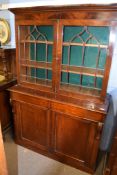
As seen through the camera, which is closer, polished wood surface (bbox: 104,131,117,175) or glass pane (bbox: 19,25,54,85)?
polished wood surface (bbox: 104,131,117,175)

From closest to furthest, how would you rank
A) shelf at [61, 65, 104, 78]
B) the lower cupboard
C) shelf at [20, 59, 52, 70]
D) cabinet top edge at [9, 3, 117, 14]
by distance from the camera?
1. cabinet top edge at [9, 3, 117, 14]
2. shelf at [61, 65, 104, 78]
3. the lower cupboard
4. shelf at [20, 59, 52, 70]

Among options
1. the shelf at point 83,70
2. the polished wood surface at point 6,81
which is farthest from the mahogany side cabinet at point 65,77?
the polished wood surface at point 6,81

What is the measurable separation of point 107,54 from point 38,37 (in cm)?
81

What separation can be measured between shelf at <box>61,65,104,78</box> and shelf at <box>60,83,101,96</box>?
179 millimetres

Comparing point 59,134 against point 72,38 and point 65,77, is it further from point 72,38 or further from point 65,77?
point 72,38

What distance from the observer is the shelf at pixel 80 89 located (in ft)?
5.13

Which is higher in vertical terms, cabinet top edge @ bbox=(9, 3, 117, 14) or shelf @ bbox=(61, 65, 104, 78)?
cabinet top edge @ bbox=(9, 3, 117, 14)

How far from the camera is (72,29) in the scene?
1.49 m

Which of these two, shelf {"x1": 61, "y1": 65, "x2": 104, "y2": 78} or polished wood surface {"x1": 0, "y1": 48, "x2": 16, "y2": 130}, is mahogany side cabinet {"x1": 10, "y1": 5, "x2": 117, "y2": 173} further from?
polished wood surface {"x1": 0, "y1": 48, "x2": 16, "y2": 130}

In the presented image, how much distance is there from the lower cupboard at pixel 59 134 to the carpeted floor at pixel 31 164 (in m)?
0.07

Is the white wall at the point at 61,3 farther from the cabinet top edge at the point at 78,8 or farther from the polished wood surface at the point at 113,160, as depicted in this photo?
the polished wood surface at the point at 113,160

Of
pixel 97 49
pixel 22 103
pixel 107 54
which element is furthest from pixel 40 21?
pixel 22 103

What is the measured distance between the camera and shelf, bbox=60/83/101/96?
1564 mm

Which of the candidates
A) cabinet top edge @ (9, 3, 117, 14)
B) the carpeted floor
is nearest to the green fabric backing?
cabinet top edge @ (9, 3, 117, 14)
